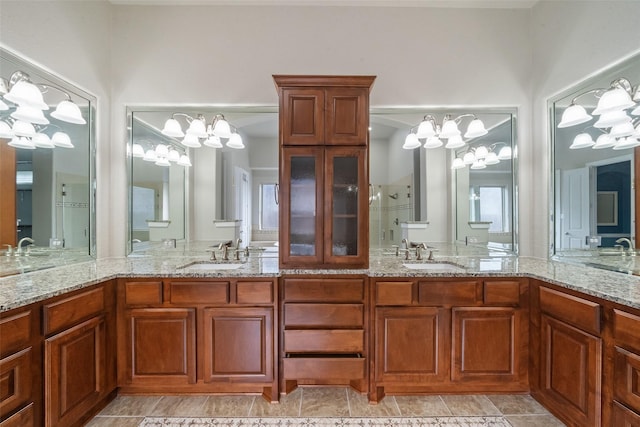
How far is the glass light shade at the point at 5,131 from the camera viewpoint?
1.77m

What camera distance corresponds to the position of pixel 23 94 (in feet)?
5.59

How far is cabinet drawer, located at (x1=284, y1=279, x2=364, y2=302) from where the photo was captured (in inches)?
76.4

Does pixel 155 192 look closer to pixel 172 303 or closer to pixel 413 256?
pixel 172 303

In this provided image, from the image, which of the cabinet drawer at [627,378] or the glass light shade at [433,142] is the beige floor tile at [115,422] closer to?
the cabinet drawer at [627,378]

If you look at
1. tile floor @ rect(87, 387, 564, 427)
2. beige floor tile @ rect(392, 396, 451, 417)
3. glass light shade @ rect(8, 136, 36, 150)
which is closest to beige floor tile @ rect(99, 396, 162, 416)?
tile floor @ rect(87, 387, 564, 427)

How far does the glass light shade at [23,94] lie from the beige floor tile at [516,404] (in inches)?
135

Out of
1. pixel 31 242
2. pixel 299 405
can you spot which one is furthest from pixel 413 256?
pixel 31 242

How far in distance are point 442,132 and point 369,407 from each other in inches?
85.9

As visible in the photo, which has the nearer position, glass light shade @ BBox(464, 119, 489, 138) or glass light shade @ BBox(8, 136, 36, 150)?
glass light shade @ BBox(8, 136, 36, 150)

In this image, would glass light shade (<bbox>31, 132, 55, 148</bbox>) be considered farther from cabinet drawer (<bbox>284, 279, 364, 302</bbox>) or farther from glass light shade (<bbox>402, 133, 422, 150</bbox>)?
glass light shade (<bbox>402, 133, 422, 150</bbox>)

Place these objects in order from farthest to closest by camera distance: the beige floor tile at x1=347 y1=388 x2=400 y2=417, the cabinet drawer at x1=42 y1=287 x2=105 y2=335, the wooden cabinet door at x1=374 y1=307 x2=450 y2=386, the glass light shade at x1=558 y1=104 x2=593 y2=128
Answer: the glass light shade at x1=558 y1=104 x2=593 y2=128, the wooden cabinet door at x1=374 y1=307 x2=450 y2=386, the beige floor tile at x1=347 y1=388 x2=400 y2=417, the cabinet drawer at x1=42 y1=287 x2=105 y2=335

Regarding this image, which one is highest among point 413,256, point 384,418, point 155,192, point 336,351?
point 155,192

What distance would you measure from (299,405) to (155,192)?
2.07m

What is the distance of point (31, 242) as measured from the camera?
195 centimetres
